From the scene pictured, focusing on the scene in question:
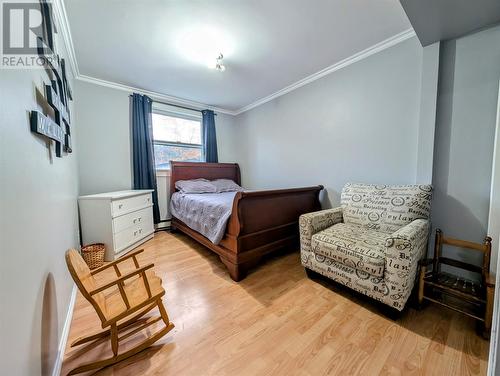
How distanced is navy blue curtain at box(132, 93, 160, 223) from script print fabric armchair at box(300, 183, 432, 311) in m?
2.63

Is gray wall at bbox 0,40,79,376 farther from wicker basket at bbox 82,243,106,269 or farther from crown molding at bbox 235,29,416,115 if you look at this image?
crown molding at bbox 235,29,416,115

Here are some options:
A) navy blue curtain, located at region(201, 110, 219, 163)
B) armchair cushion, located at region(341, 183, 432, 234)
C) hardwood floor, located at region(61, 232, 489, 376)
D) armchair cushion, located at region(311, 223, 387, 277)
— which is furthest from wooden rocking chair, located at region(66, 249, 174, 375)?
navy blue curtain, located at region(201, 110, 219, 163)

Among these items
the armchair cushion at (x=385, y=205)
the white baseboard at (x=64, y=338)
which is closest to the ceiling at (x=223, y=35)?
the armchair cushion at (x=385, y=205)

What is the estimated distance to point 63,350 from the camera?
3.83 feet

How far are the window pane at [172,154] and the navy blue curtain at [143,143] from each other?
0.24m

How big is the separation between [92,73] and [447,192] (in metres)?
4.32

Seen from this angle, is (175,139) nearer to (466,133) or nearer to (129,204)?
(129,204)

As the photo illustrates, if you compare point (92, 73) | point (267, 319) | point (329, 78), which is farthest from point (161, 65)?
point (267, 319)

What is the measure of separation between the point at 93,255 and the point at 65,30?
224 centimetres

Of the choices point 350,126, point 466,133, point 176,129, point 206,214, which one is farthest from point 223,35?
point 466,133

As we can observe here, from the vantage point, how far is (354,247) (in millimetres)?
1505

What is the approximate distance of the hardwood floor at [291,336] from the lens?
3.52 feet

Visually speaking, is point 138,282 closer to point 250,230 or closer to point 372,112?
point 250,230

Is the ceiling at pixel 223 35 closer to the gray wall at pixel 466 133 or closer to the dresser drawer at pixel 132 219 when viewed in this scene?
the gray wall at pixel 466 133
